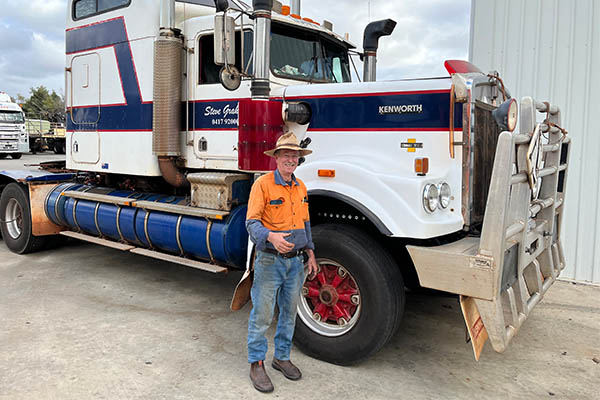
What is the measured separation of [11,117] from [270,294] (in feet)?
88.0

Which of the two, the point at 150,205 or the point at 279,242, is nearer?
the point at 279,242

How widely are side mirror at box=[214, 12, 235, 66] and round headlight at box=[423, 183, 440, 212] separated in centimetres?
184

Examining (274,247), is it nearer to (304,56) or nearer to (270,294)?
(270,294)

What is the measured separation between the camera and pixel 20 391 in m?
3.24

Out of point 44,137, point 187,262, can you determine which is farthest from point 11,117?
point 187,262

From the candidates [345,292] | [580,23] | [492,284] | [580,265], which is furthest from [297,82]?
[580,265]

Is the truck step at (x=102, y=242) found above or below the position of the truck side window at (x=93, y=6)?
below

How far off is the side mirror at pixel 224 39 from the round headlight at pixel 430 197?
1.84 metres

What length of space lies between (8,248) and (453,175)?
6542 mm

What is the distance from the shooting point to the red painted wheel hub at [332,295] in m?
3.69

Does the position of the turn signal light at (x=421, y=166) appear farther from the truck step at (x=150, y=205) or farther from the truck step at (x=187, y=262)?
the truck step at (x=187, y=262)

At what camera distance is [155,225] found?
5156 millimetres

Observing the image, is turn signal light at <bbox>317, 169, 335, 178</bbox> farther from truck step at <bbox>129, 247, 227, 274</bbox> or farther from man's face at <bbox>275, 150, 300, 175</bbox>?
truck step at <bbox>129, 247, 227, 274</bbox>

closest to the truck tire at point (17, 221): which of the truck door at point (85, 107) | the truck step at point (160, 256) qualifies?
the truck step at point (160, 256)
